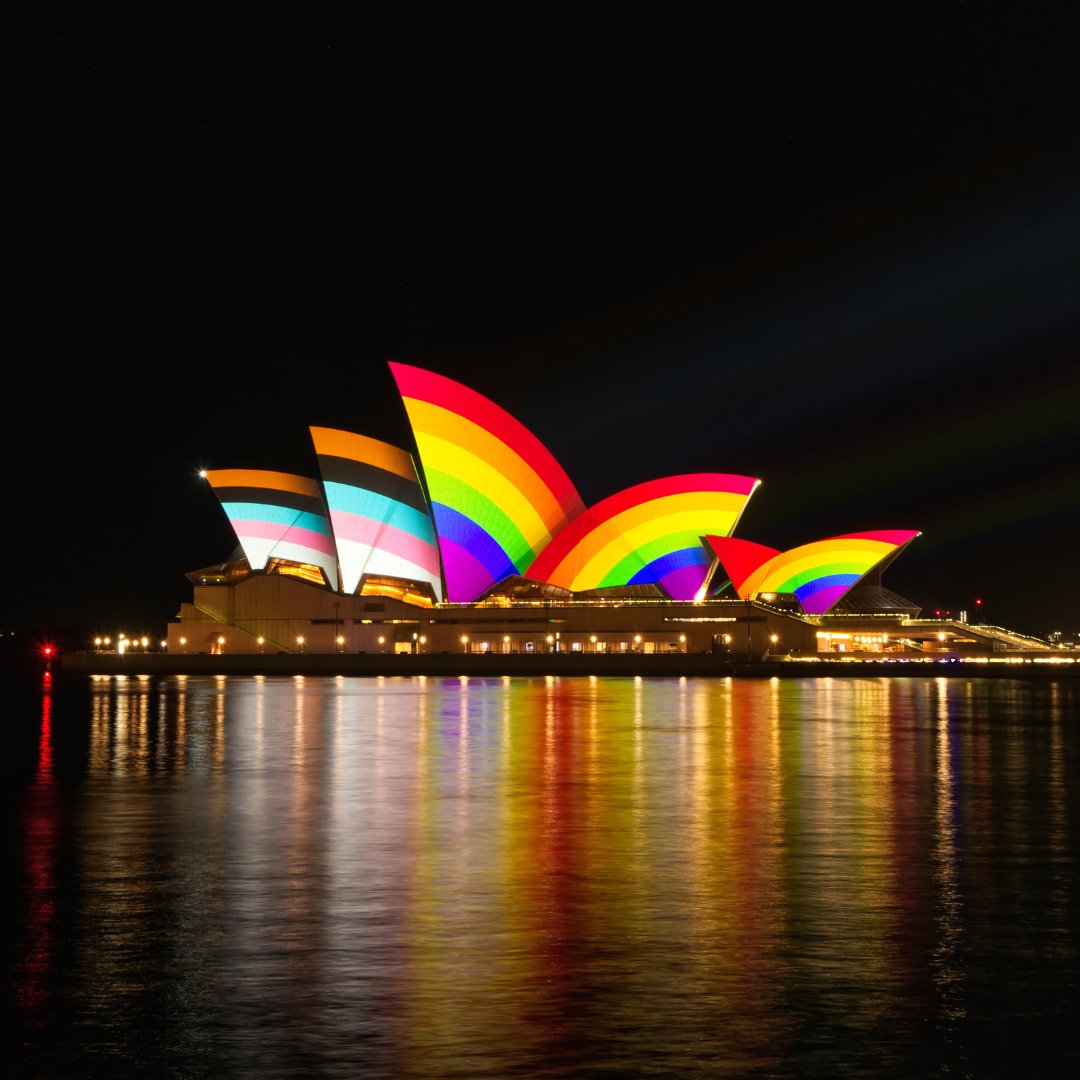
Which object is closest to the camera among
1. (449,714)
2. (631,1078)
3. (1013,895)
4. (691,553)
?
(631,1078)

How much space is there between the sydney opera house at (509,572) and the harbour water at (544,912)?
4537 centimetres

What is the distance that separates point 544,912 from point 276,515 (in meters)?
64.1

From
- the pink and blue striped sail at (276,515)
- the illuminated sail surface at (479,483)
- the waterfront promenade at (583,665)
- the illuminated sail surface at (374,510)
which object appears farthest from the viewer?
the pink and blue striped sail at (276,515)

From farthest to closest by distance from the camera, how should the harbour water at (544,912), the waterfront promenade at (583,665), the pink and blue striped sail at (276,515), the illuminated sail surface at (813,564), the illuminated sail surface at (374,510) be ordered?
the illuminated sail surface at (813,564)
the pink and blue striped sail at (276,515)
the illuminated sail surface at (374,510)
the waterfront promenade at (583,665)
the harbour water at (544,912)

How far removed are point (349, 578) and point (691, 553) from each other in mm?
16910

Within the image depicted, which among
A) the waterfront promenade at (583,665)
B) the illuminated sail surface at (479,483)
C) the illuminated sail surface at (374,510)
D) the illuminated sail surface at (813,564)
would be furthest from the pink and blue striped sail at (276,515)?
the illuminated sail surface at (813,564)

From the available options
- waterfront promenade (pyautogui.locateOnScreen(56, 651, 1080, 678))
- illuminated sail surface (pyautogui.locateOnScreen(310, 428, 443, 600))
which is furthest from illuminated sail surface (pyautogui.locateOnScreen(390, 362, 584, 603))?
waterfront promenade (pyautogui.locateOnScreen(56, 651, 1080, 678))

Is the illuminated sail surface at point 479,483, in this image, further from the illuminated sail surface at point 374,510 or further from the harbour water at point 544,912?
the harbour water at point 544,912

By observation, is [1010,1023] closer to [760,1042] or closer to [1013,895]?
[760,1042]

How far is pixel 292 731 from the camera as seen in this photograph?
29.7m

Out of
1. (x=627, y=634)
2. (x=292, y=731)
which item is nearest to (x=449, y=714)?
(x=292, y=731)

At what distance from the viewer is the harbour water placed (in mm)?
7609

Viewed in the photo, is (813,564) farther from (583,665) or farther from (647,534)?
(583,665)

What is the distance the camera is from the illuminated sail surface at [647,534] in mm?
71188
